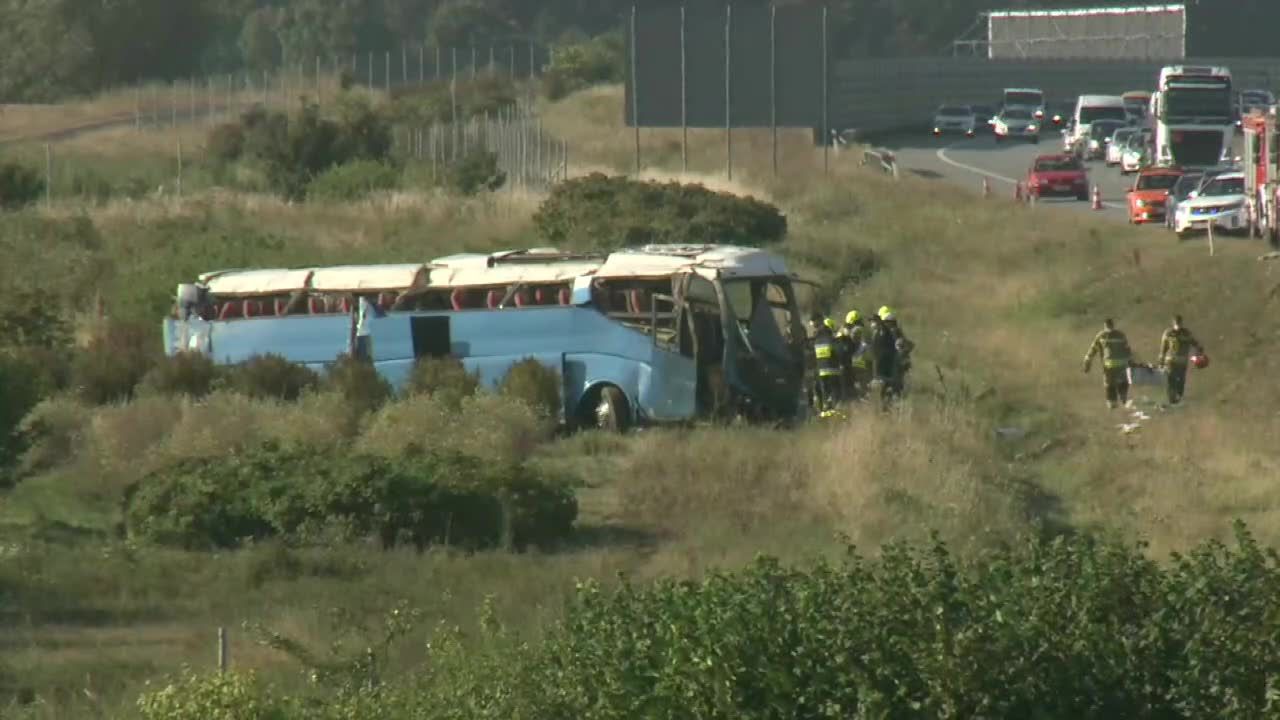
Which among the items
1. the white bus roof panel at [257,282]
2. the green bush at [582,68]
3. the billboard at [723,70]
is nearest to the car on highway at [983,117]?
the green bush at [582,68]

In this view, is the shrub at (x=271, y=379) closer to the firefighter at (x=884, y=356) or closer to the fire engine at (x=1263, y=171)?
the firefighter at (x=884, y=356)

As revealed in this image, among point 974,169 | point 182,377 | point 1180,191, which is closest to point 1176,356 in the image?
point 182,377

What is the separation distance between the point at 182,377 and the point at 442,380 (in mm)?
3843

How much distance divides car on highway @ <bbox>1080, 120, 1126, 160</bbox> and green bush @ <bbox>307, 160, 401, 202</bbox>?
26.8 metres

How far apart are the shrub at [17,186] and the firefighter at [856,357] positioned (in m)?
31.8

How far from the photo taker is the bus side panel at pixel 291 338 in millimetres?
32031

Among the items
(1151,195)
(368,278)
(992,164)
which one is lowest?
(992,164)

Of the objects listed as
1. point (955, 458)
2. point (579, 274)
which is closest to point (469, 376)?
point (579, 274)

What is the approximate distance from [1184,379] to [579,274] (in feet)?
26.7

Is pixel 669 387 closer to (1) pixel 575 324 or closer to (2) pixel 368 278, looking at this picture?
(1) pixel 575 324

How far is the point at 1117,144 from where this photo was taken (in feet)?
242

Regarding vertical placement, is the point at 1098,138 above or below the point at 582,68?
below

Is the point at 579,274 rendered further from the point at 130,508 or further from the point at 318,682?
the point at 318,682

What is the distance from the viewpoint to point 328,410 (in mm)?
28016
